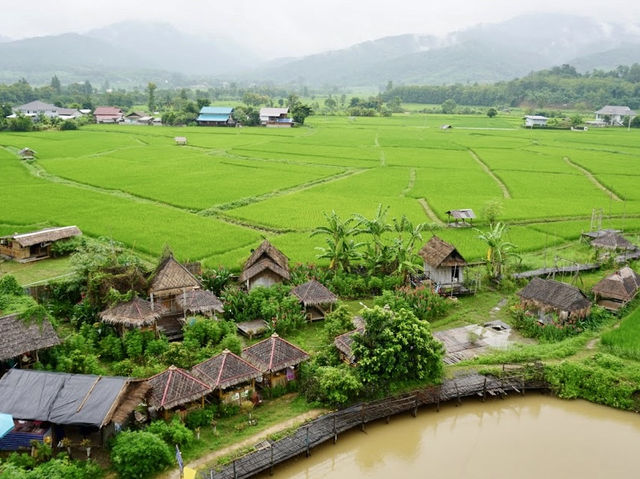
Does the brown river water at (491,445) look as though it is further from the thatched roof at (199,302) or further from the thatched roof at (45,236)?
the thatched roof at (45,236)

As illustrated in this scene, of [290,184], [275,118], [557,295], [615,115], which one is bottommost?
[557,295]

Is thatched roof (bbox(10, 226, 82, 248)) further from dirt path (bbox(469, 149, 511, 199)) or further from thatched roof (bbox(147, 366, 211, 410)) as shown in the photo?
dirt path (bbox(469, 149, 511, 199))

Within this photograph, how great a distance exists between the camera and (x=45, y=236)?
70.9ft

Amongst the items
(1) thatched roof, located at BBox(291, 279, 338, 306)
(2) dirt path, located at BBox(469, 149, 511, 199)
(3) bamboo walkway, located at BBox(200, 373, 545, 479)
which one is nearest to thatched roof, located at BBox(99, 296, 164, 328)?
(1) thatched roof, located at BBox(291, 279, 338, 306)

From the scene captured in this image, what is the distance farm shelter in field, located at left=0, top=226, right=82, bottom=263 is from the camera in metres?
21.2

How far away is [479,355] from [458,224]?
42.6 ft

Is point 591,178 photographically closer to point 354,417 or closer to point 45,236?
point 354,417

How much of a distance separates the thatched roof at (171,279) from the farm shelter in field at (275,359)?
4.07m

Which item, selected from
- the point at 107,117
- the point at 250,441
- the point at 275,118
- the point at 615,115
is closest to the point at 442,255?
the point at 250,441

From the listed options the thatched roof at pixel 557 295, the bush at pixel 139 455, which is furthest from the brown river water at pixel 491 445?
the thatched roof at pixel 557 295

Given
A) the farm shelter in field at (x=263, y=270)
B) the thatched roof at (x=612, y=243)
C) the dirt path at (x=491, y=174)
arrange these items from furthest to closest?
1. the dirt path at (x=491, y=174)
2. the thatched roof at (x=612, y=243)
3. the farm shelter in field at (x=263, y=270)

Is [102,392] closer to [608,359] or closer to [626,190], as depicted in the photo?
[608,359]

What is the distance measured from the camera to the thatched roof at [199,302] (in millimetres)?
16297

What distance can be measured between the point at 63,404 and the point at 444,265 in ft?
42.5
